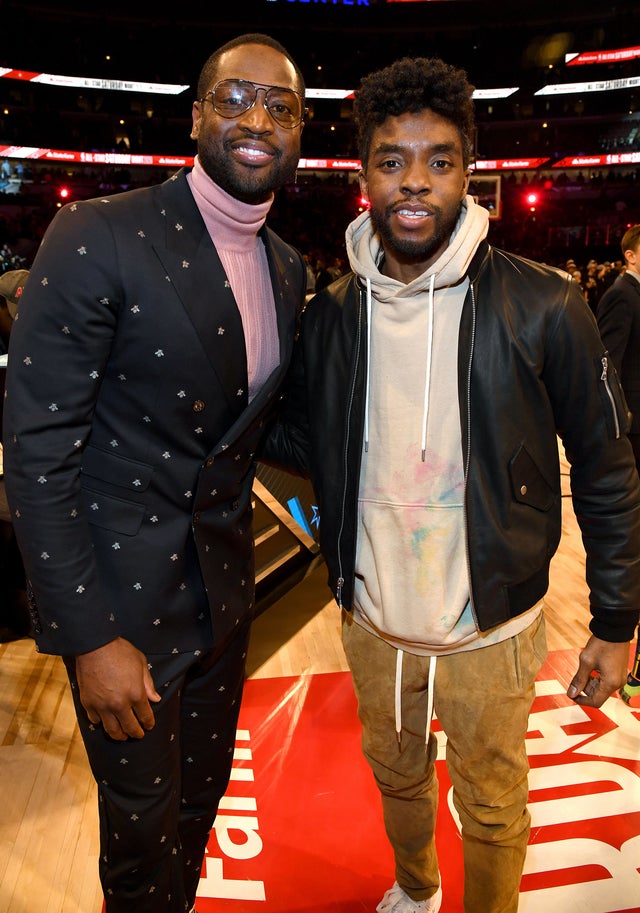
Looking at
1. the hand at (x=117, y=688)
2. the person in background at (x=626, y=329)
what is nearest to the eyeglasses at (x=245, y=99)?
the hand at (x=117, y=688)

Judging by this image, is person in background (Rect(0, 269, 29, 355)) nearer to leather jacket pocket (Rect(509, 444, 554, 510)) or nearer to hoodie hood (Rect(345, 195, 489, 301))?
hoodie hood (Rect(345, 195, 489, 301))

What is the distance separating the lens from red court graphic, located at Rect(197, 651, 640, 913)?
210cm

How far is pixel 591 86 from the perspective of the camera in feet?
91.9

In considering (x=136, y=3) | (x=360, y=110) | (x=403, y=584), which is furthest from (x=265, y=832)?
(x=136, y=3)

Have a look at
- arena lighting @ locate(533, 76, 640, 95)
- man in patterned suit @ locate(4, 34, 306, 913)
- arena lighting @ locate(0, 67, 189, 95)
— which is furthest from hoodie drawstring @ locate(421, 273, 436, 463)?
arena lighting @ locate(533, 76, 640, 95)

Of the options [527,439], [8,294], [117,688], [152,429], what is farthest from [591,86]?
[117,688]

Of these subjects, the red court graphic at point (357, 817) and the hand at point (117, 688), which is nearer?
the hand at point (117, 688)

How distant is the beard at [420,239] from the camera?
1592mm

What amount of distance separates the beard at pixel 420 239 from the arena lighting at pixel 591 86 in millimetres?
30431

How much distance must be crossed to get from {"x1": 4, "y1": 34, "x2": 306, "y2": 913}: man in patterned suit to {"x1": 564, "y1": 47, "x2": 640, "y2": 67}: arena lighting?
29.2 metres

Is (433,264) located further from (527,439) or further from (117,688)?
(117,688)

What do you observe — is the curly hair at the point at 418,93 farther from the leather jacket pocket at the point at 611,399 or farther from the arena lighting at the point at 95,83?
the arena lighting at the point at 95,83

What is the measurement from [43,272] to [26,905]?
5.76 ft

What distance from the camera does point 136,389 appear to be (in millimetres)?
1441
